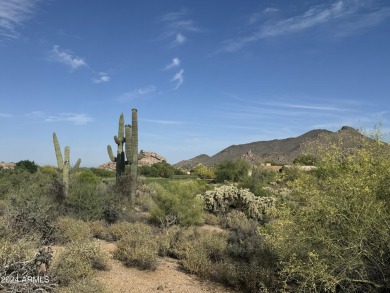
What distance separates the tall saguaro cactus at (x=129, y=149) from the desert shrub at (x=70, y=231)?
6.54 meters

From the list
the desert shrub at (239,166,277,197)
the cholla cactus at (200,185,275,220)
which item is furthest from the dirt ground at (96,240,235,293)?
the desert shrub at (239,166,277,197)

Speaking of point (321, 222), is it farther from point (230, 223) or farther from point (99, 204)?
point (99, 204)

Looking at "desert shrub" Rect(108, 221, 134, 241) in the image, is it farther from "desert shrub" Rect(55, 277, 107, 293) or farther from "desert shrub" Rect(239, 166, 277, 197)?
"desert shrub" Rect(239, 166, 277, 197)

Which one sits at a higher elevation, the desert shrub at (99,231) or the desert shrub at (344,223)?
the desert shrub at (344,223)

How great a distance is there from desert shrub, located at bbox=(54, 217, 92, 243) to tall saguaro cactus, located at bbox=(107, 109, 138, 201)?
6537mm

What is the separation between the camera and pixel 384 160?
→ 6102 mm

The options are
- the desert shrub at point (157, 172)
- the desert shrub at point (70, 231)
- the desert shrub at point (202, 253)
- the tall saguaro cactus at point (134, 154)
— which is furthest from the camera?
the desert shrub at point (157, 172)

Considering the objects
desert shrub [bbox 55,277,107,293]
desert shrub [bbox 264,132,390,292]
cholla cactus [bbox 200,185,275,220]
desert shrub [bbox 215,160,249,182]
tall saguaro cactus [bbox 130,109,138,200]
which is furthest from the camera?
desert shrub [bbox 215,160,249,182]

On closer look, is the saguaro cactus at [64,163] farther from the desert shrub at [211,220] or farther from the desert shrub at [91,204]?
the desert shrub at [211,220]

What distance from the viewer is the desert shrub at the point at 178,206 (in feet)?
50.4

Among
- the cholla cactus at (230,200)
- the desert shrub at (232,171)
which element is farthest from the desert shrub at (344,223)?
the desert shrub at (232,171)

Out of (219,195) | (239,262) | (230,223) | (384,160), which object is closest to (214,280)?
(239,262)

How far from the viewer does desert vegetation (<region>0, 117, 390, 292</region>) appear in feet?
19.4

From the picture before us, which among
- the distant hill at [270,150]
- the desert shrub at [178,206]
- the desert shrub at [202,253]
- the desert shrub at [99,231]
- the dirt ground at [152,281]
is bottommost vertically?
the dirt ground at [152,281]
